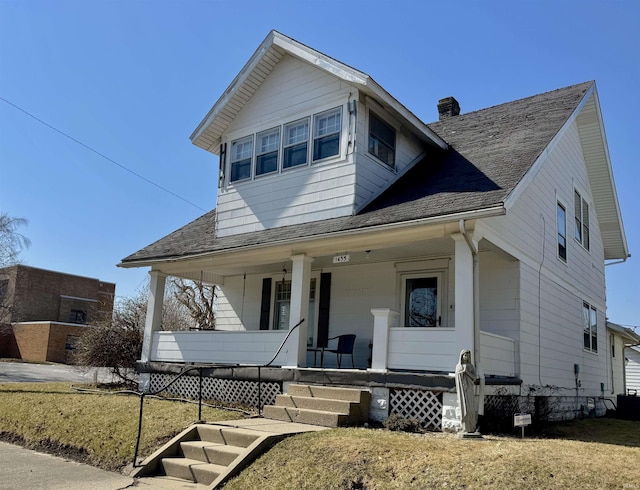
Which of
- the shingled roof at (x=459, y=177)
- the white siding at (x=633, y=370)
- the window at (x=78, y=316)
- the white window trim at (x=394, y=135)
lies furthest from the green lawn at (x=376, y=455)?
the window at (x=78, y=316)

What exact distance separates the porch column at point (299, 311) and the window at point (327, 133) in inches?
93.7

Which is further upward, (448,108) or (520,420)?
(448,108)

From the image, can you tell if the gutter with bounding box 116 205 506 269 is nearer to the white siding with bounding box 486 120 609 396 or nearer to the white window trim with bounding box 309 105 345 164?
the white siding with bounding box 486 120 609 396

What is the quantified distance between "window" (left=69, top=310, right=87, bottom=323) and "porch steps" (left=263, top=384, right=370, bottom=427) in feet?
118

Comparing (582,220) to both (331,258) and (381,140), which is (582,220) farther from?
(331,258)

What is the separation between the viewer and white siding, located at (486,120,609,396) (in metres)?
11.3

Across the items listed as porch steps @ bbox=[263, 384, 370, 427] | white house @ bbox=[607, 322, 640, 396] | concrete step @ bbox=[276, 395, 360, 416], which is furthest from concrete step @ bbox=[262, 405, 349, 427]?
white house @ bbox=[607, 322, 640, 396]

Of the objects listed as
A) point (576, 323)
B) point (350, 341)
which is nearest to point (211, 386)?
point (350, 341)

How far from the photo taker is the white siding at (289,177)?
472 inches

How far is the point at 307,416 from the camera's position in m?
9.30

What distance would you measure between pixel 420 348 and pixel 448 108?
9.76 metres

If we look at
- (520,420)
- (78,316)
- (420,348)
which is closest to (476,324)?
(420,348)

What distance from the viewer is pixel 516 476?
5.95 metres

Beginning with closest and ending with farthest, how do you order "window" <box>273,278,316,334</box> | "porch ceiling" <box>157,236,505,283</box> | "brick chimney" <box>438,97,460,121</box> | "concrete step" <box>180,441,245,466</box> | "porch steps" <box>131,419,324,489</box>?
"porch steps" <box>131,419,324,489</box>
"concrete step" <box>180,441,245,466</box>
"porch ceiling" <box>157,236,505,283</box>
"window" <box>273,278,316,334</box>
"brick chimney" <box>438,97,460,121</box>
